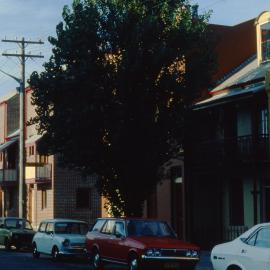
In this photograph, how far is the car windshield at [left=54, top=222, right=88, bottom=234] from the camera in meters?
24.9

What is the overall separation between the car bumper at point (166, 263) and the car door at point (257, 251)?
16.6 ft

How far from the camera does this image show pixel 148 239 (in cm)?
1881

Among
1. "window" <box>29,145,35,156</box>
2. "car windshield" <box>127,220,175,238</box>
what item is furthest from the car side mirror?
"window" <box>29,145,35,156</box>

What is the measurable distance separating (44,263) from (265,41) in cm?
1258

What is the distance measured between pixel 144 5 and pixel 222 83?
301 inches

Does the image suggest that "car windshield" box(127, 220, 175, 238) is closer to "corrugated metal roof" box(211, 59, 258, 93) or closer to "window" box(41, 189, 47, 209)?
"corrugated metal roof" box(211, 59, 258, 93)

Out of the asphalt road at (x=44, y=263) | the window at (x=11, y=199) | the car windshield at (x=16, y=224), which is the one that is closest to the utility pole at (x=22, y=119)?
the car windshield at (x=16, y=224)

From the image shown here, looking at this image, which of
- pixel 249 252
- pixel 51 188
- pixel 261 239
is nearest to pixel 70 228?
pixel 249 252

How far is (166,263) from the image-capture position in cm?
1812

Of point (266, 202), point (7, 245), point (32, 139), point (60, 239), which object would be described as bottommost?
point (7, 245)

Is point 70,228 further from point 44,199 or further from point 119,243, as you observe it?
point 44,199

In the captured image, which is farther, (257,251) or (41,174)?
(41,174)

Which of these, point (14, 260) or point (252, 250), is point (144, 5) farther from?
point (252, 250)

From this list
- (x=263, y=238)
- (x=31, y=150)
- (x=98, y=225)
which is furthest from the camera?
(x=31, y=150)
